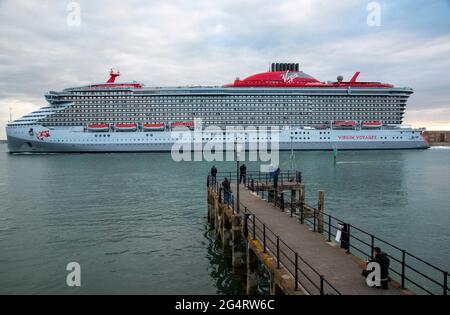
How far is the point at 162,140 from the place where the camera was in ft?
247

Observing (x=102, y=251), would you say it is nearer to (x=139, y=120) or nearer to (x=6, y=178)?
(x=6, y=178)

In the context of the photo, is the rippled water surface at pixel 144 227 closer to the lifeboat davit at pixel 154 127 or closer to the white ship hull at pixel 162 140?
the white ship hull at pixel 162 140

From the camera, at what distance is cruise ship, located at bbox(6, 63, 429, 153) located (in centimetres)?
7450

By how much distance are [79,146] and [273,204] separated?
212 ft

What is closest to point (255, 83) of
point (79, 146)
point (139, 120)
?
point (139, 120)

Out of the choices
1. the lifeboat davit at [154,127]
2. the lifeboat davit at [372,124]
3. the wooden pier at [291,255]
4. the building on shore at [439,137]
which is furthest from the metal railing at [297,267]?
the building on shore at [439,137]

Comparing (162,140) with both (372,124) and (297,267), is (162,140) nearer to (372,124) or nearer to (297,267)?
(372,124)

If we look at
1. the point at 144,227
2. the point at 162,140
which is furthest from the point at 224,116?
the point at 144,227

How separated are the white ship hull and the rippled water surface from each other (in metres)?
37.3

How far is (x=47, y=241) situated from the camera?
1680cm

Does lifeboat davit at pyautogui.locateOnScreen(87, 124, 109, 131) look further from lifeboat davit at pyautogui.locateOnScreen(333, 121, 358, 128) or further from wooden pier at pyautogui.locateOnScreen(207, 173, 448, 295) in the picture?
wooden pier at pyautogui.locateOnScreen(207, 173, 448, 295)

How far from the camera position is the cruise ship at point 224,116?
74.5m

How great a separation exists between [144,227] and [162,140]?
188 feet

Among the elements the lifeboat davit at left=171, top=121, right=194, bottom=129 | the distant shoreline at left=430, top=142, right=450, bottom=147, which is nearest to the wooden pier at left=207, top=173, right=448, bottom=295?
the lifeboat davit at left=171, top=121, right=194, bottom=129
